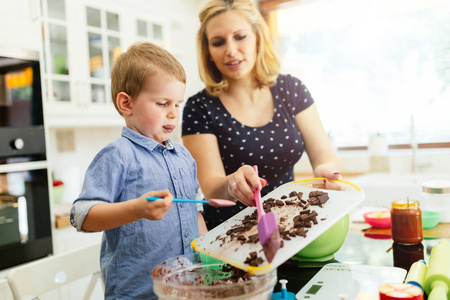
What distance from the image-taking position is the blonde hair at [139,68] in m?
0.90

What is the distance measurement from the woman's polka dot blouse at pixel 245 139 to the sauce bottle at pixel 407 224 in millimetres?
430

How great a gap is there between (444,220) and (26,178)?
182 centimetres

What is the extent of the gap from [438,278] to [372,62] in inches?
114

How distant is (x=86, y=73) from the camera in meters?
2.54

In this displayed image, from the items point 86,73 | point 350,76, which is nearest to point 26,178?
point 86,73

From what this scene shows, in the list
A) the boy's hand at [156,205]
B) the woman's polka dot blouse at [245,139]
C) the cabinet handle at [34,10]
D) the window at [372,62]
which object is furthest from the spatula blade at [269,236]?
the window at [372,62]

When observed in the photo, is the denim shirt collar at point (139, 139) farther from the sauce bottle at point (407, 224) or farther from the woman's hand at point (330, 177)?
the sauce bottle at point (407, 224)

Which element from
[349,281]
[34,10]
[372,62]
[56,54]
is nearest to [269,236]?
[349,281]

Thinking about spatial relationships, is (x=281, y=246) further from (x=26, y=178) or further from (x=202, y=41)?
(x=26, y=178)

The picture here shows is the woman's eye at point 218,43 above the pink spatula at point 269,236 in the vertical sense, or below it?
above

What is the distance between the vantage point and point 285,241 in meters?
0.70

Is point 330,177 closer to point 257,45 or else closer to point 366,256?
point 366,256

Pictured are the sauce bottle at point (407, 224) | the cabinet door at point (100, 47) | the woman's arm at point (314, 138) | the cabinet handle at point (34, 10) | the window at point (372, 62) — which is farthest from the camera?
the window at point (372, 62)

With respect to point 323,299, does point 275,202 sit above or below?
above
